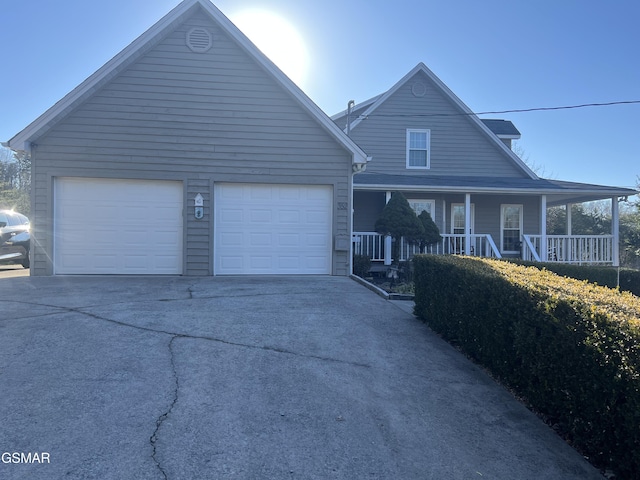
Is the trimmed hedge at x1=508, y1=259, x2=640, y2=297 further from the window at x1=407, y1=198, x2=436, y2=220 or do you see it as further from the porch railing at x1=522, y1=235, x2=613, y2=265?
the window at x1=407, y1=198, x2=436, y2=220

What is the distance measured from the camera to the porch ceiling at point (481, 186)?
14.0 m

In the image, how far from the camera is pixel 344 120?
59.8 ft

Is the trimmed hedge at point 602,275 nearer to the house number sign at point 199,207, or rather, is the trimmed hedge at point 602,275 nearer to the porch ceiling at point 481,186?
the porch ceiling at point 481,186

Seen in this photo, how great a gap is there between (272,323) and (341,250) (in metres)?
4.92

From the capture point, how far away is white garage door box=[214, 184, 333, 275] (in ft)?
35.6

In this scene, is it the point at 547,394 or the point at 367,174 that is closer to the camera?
the point at 547,394

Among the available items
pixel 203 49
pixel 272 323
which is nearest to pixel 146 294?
pixel 272 323

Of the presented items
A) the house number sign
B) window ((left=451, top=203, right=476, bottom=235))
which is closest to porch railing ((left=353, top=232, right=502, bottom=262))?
window ((left=451, top=203, right=476, bottom=235))

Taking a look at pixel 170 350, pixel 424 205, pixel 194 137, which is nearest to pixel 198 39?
pixel 194 137

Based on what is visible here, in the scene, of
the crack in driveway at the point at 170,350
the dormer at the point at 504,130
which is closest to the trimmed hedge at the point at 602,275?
the crack in driveway at the point at 170,350

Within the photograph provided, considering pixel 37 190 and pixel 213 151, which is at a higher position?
pixel 213 151

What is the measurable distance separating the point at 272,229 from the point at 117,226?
3525mm

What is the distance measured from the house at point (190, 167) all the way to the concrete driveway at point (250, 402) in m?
3.85

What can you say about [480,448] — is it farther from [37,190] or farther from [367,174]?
[367,174]
